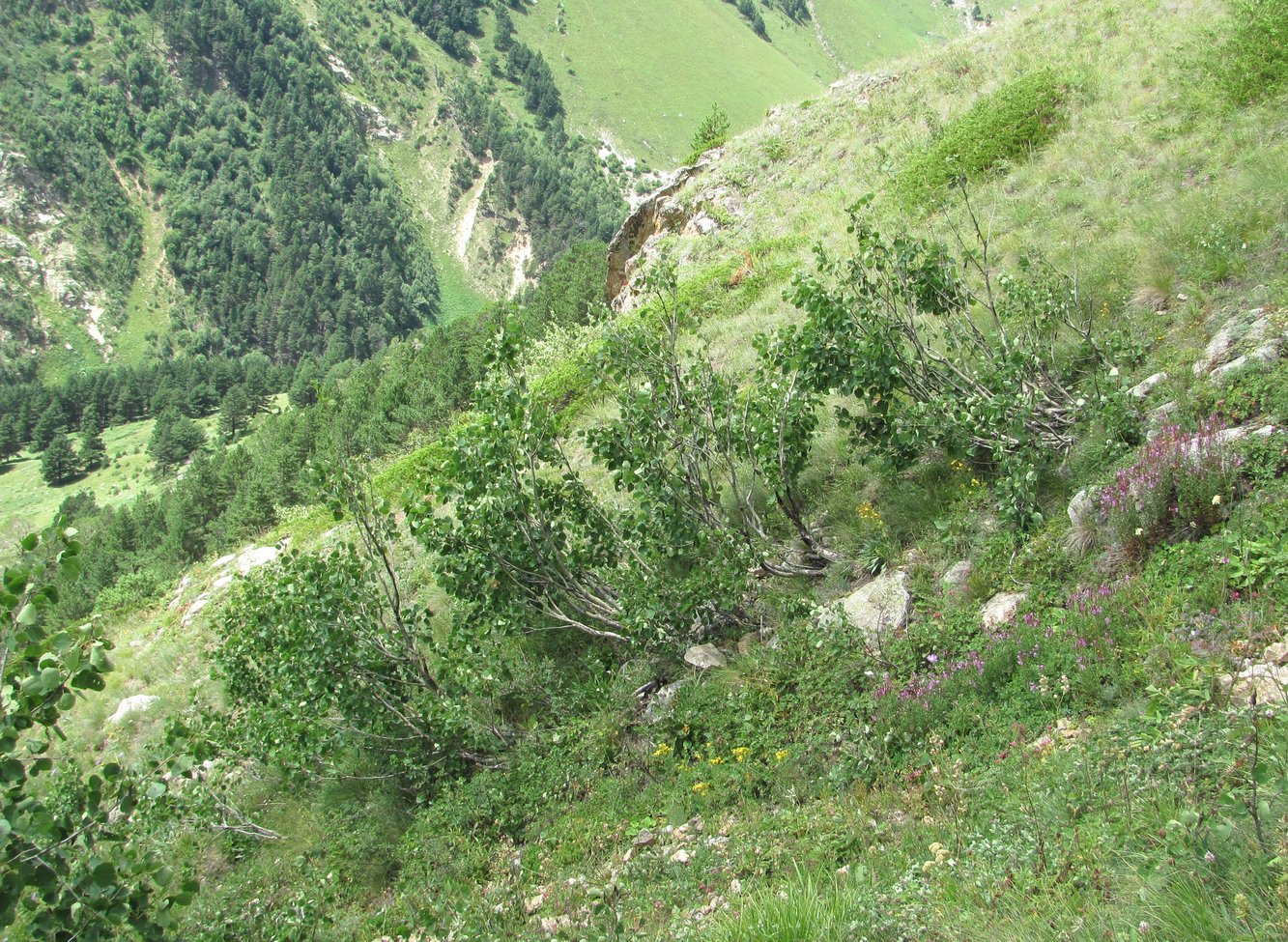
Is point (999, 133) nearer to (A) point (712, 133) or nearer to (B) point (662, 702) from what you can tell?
(B) point (662, 702)

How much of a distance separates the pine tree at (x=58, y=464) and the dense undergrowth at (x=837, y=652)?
121m

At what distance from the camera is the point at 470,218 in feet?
543

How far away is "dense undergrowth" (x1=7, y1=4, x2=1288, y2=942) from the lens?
9.29ft

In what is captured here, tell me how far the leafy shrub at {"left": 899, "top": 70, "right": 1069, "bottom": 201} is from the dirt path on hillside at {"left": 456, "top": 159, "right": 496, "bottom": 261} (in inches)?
6139

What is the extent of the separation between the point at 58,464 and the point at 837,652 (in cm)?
12763

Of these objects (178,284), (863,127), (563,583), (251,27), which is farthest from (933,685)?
(251,27)

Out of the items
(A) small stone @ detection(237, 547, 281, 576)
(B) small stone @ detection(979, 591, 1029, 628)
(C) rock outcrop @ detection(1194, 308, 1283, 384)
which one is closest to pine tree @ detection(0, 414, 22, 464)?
(A) small stone @ detection(237, 547, 281, 576)

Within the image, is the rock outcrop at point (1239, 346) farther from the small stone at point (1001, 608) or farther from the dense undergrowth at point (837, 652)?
the small stone at point (1001, 608)

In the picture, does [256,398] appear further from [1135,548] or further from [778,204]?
[1135,548]

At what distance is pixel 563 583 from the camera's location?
667cm

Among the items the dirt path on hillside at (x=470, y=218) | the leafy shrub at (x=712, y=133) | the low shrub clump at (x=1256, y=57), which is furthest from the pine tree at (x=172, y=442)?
the low shrub clump at (x=1256, y=57)

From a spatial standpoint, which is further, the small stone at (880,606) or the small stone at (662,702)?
the small stone at (662,702)

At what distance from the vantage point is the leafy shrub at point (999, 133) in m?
13.2

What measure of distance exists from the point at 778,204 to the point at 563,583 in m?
14.3
